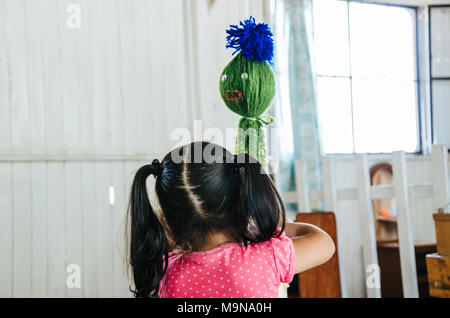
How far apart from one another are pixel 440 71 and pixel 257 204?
10.4ft

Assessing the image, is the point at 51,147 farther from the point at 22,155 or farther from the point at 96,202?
the point at 96,202

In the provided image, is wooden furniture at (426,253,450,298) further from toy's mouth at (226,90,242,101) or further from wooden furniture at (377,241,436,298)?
toy's mouth at (226,90,242,101)

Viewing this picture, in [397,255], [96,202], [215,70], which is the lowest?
[397,255]

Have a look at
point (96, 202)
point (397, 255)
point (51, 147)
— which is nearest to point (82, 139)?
point (51, 147)

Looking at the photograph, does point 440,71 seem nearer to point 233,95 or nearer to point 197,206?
point 233,95

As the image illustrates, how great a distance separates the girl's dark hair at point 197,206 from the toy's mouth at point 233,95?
26cm

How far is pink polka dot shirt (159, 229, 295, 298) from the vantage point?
3.49 ft

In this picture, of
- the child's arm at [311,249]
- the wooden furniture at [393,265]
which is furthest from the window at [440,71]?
the child's arm at [311,249]

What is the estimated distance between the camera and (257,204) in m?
1.07

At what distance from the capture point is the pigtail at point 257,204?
1.07 meters

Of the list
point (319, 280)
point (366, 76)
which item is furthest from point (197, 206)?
point (366, 76)

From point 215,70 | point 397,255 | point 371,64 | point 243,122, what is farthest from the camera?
point 371,64

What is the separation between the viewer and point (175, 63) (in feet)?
9.00

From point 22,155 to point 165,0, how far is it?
3.75ft
